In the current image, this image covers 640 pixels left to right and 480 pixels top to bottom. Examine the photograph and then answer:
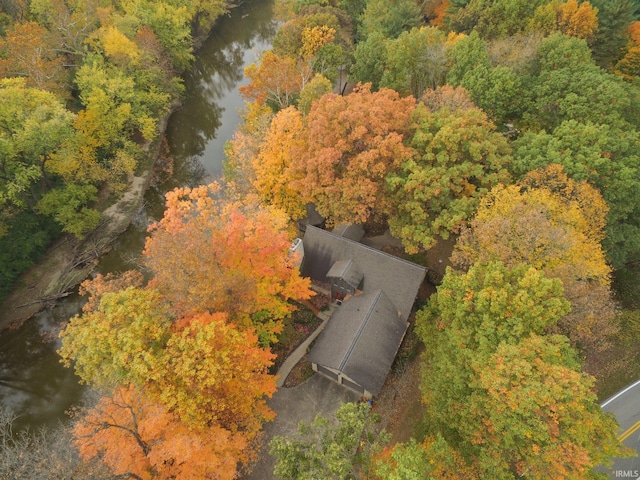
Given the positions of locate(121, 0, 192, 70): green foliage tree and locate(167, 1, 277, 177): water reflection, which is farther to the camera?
locate(121, 0, 192, 70): green foliage tree

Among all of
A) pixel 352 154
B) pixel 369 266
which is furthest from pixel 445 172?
pixel 369 266

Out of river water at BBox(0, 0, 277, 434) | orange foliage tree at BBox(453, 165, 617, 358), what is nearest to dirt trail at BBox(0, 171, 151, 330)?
river water at BBox(0, 0, 277, 434)

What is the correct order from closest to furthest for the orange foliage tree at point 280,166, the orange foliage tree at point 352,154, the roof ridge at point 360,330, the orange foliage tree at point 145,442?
the orange foliage tree at point 145,442, the roof ridge at point 360,330, the orange foliage tree at point 352,154, the orange foliage tree at point 280,166

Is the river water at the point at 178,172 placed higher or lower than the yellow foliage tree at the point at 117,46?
lower

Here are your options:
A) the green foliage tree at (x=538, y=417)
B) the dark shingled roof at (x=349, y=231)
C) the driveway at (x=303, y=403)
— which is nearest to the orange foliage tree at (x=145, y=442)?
the driveway at (x=303, y=403)

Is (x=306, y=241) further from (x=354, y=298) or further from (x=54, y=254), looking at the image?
(x=54, y=254)

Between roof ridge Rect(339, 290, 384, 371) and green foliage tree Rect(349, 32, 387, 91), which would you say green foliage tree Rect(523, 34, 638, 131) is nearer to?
green foliage tree Rect(349, 32, 387, 91)

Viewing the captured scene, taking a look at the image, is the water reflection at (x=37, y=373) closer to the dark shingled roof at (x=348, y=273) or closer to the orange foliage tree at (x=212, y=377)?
the orange foliage tree at (x=212, y=377)
